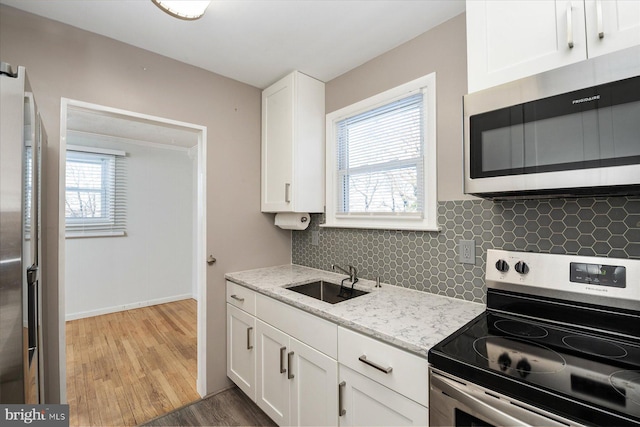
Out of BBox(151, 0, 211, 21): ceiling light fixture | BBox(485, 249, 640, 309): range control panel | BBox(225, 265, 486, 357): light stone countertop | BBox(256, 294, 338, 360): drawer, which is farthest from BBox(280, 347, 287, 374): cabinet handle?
BBox(151, 0, 211, 21): ceiling light fixture

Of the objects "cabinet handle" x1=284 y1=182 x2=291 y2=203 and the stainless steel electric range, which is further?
"cabinet handle" x1=284 y1=182 x2=291 y2=203

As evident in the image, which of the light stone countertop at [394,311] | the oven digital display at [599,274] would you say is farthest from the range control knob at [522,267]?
the light stone countertop at [394,311]

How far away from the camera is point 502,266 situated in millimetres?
1280

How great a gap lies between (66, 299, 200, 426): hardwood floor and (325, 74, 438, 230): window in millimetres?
1771

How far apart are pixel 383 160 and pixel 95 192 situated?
3.89 metres

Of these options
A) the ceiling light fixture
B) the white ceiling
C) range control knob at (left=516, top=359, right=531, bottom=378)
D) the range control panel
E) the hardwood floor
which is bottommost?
the hardwood floor

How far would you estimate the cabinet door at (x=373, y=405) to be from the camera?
1.07 metres

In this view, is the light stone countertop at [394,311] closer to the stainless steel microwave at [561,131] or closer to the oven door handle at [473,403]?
the oven door handle at [473,403]

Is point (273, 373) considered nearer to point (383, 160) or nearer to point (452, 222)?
point (452, 222)

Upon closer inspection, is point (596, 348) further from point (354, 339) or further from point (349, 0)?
point (349, 0)

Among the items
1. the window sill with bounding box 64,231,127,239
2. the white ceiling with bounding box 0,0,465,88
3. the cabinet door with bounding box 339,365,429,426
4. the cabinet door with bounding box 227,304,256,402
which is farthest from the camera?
the window sill with bounding box 64,231,127,239

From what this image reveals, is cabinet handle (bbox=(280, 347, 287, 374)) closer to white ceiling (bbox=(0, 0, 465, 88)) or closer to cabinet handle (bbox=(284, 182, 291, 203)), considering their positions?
cabinet handle (bbox=(284, 182, 291, 203))

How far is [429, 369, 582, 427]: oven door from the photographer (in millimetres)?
765

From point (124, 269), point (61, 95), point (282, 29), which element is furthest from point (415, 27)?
point (124, 269)
